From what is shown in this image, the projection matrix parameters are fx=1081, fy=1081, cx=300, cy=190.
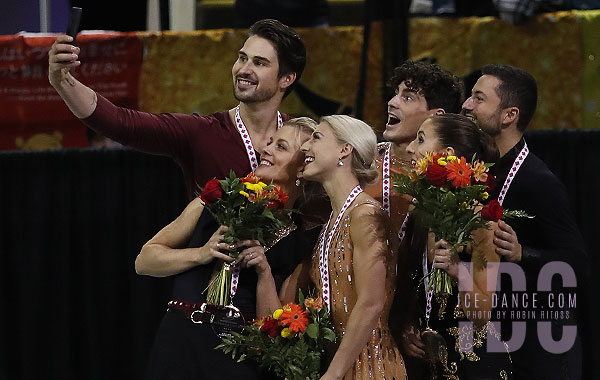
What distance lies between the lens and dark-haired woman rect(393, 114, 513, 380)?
377 cm

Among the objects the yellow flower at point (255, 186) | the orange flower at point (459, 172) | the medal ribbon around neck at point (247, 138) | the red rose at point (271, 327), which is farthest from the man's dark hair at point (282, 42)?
A: the red rose at point (271, 327)

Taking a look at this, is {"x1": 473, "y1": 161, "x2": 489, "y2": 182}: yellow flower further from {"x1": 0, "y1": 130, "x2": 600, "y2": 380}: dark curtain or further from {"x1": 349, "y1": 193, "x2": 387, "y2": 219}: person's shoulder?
{"x1": 0, "y1": 130, "x2": 600, "y2": 380}: dark curtain

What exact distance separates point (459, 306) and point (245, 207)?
864 millimetres

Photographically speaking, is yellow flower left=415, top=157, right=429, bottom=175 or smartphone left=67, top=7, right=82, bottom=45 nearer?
yellow flower left=415, top=157, right=429, bottom=175

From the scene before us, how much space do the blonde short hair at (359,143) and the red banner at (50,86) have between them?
233 centimetres

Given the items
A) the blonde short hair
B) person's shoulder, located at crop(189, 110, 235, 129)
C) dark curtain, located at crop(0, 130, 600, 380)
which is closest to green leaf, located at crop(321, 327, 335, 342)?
the blonde short hair

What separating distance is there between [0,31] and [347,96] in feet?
6.51

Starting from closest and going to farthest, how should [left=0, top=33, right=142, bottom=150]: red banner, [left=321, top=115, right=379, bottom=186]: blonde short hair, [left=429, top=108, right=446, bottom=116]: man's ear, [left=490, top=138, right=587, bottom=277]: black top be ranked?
[left=321, top=115, right=379, bottom=186]: blonde short hair, [left=490, top=138, right=587, bottom=277]: black top, [left=429, top=108, right=446, bottom=116]: man's ear, [left=0, top=33, right=142, bottom=150]: red banner

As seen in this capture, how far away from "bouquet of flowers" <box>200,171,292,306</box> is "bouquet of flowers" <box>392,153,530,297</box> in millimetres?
456

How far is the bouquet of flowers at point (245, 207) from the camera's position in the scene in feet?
11.7

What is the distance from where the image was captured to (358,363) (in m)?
3.63

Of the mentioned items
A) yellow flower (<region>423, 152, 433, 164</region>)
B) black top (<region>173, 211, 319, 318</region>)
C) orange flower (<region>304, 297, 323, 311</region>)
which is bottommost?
orange flower (<region>304, 297, 323, 311</region>)

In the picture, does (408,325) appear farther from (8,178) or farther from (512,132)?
(8,178)

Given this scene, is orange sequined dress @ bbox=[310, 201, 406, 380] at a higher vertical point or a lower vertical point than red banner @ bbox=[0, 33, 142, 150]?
lower
